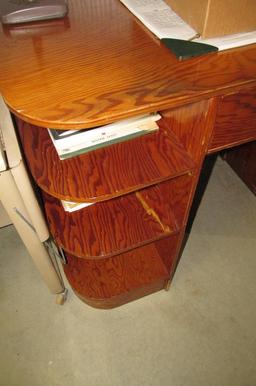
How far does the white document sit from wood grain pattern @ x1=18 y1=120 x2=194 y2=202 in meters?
0.21

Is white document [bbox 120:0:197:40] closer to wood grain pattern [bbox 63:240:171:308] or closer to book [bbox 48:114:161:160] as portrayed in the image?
book [bbox 48:114:161:160]

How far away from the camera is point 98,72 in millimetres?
528

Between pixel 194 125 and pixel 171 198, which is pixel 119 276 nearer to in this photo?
pixel 171 198

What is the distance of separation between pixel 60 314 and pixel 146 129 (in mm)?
723

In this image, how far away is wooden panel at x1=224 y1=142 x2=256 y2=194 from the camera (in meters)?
1.32

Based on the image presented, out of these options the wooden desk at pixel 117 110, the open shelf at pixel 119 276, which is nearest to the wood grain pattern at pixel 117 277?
the open shelf at pixel 119 276

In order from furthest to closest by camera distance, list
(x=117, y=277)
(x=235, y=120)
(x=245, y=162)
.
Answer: (x=245, y=162), (x=117, y=277), (x=235, y=120)

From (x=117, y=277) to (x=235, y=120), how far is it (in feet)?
2.11

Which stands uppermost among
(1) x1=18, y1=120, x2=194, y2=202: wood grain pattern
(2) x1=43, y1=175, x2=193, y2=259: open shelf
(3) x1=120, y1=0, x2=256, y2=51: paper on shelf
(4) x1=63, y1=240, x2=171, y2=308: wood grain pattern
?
(3) x1=120, y1=0, x2=256, y2=51: paper on shelf

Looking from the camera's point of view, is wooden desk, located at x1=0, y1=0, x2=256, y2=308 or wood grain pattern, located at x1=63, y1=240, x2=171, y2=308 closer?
wooden desk, located at x1=0, y1=0, x2=256, y2=308

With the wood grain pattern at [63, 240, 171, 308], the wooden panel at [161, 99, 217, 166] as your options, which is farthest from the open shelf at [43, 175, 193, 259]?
the wood grain pattern at [63, 240, 171, 308]

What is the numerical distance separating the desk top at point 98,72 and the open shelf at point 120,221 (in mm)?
265

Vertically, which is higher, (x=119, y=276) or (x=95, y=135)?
(x=95, y=135)

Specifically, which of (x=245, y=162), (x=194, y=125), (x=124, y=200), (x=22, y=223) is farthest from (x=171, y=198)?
(x=245, y=162)
